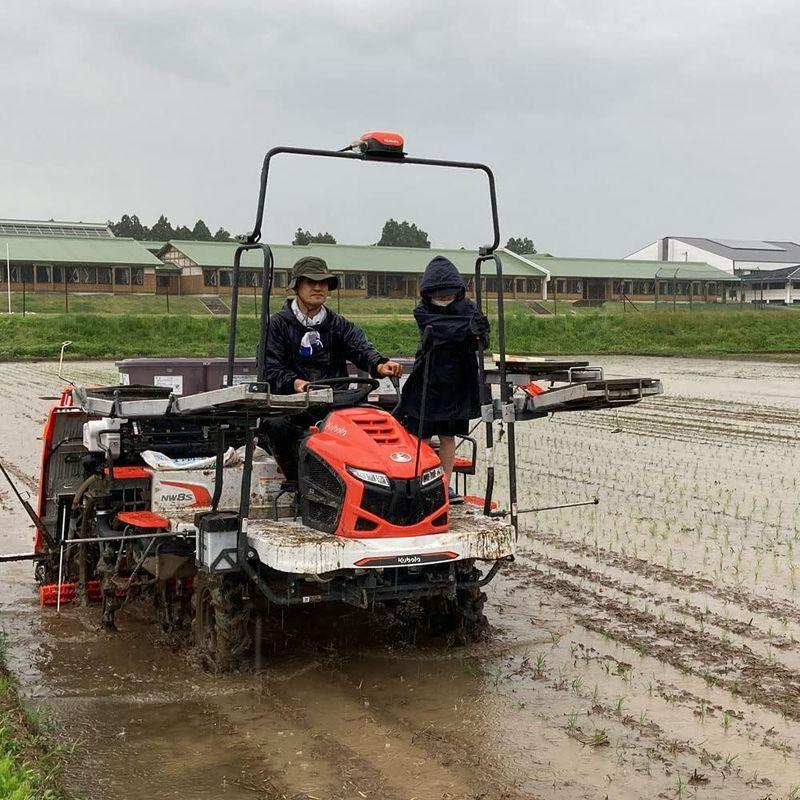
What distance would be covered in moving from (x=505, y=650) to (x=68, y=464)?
10.9ft

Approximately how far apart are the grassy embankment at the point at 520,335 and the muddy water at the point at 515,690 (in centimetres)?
2196

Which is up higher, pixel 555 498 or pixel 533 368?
pixel 533 368

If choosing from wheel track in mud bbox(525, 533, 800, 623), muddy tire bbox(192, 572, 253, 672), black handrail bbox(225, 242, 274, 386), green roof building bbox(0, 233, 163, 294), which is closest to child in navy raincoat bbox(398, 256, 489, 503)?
black handrail bbox(225, 242, 274, 386)

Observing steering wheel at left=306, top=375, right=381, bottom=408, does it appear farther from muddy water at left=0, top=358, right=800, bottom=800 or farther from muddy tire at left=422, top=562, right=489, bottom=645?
muddy water at left=0, top=358, right=800, bottom=800

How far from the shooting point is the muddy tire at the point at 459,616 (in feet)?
19.5

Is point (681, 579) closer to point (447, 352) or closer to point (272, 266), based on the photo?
point (447, 352)

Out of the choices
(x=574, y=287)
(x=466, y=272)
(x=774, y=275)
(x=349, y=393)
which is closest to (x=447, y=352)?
(x=349, y=393)

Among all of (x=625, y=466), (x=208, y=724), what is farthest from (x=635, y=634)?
(x=625, y=466)

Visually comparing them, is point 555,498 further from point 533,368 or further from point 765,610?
point 533,368

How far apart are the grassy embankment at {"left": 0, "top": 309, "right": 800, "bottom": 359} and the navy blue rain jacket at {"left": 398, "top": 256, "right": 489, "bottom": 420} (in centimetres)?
2311

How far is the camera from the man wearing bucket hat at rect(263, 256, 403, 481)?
5812mm

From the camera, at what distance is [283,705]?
5172 millimetres

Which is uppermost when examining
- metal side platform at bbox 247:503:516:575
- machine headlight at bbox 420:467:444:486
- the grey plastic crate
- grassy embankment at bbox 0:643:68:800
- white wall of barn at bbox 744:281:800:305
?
white wall of barn at bbox 744:281:800:305

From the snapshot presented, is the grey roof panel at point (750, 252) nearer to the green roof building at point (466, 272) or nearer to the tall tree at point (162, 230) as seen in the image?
the green roof building at point (466, 272)
